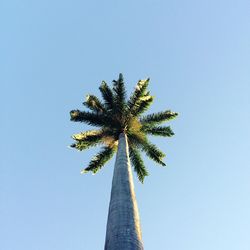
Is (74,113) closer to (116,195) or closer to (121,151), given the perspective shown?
(121,151)

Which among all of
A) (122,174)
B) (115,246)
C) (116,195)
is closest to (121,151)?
(122,174)

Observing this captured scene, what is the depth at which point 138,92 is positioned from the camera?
70.0 feet

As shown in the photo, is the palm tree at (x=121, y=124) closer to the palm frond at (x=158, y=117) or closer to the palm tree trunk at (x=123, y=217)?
the palm frond at (x=158, y=117)

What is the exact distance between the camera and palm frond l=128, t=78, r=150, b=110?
20.9 metres

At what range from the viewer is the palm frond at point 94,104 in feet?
68.7

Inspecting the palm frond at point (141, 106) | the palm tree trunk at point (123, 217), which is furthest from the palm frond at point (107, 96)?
the palm tree trunk at point (123, 217)

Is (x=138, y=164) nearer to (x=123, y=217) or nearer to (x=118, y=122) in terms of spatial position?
(x=118, y=122)

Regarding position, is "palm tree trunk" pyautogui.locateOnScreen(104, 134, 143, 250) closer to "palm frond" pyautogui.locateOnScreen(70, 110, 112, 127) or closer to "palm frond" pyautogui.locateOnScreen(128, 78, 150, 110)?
"palm frond" pyautogui.locateOnScreen(70, 110, 112, 127)

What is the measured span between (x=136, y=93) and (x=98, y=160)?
4.57 metres

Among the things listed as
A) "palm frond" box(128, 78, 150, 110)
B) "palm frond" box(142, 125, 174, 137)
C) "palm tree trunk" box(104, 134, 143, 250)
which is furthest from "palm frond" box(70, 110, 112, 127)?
"palm tree trunk" box(104, 134, 143, 250)

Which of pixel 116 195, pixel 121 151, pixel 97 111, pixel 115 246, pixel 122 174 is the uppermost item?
pixel 97 111

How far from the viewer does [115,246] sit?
8.89m

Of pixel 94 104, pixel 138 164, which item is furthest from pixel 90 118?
pixel 138 164

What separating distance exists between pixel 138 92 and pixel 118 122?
243cm
